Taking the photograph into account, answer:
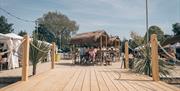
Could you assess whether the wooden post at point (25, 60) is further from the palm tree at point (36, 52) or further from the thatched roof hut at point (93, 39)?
the thatched roof hut at point (93, 39)

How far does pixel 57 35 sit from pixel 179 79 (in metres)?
58.9

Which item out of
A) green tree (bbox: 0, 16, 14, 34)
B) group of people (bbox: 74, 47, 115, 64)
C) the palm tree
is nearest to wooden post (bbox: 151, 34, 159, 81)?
the palm tree

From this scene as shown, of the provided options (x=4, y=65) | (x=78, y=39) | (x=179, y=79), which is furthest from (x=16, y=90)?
(x=78, y=39)

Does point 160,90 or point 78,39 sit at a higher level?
point 78,39

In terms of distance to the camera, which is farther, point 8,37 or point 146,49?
point 8,37

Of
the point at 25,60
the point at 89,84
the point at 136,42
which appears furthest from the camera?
the point at 136,42

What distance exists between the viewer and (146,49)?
34.0 ft

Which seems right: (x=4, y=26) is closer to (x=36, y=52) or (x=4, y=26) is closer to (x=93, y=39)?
(x=93, y=39)

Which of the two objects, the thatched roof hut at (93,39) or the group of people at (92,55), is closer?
the group of people at (92,55)

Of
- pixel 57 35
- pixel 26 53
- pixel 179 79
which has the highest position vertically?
pixel 57 35

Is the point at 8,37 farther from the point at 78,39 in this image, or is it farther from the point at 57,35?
the point at 57,35

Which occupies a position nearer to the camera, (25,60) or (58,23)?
(25,60)

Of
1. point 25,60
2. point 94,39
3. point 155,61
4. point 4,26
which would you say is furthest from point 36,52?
point 4,26

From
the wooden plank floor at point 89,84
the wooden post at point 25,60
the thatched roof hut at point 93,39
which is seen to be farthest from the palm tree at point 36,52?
the thatched roof hut at point 93,39
